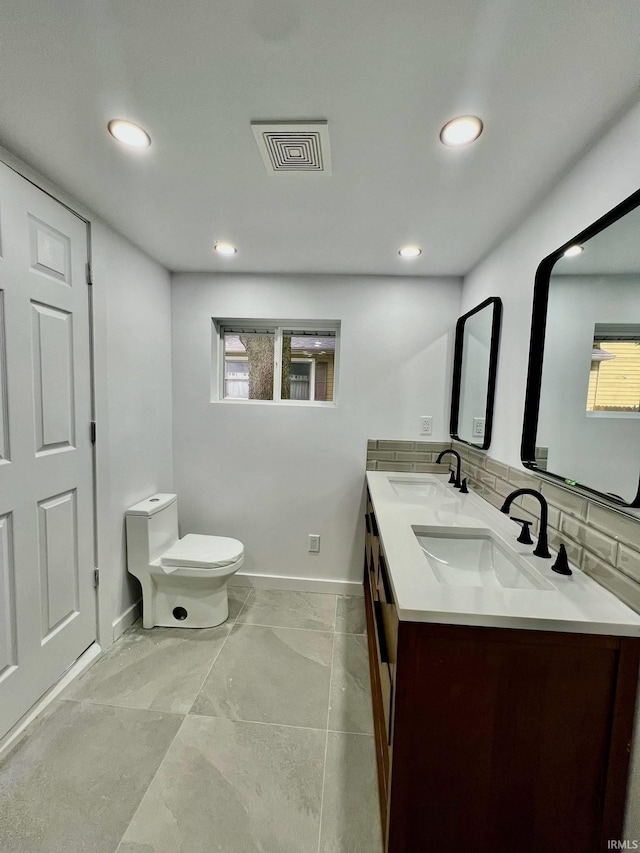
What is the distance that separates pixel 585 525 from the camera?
1040 mm

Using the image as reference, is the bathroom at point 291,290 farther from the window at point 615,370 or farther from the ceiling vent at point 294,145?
the window at point 615,370

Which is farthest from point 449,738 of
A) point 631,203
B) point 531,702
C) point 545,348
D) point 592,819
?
point 631,203

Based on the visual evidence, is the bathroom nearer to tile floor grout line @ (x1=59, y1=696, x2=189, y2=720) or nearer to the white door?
the white door

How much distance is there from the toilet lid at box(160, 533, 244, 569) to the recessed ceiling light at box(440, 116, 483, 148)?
7.21 ft

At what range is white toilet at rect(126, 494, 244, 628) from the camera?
1.97 metres

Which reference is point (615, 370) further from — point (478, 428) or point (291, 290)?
point (291, 290)

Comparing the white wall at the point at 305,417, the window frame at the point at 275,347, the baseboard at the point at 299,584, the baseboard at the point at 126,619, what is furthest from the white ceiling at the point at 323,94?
the baseboard at the point at 299,584

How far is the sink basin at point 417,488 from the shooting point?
1.87 metres

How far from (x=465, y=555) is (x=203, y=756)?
51.5 inches

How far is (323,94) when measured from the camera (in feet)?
3.14

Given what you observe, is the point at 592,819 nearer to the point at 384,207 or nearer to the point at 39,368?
the point at 384,207

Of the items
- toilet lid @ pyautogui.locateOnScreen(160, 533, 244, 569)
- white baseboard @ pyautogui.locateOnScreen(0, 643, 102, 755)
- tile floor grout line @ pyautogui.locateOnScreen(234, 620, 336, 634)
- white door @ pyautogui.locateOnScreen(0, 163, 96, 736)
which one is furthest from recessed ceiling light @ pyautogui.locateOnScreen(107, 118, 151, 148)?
tile floor grout line @ pyautogui.locateOnScreen(234, 620, 336, 634)

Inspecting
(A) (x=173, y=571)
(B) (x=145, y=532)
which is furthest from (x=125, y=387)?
(A) (x=173, y=571)

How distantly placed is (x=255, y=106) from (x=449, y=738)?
184cm
